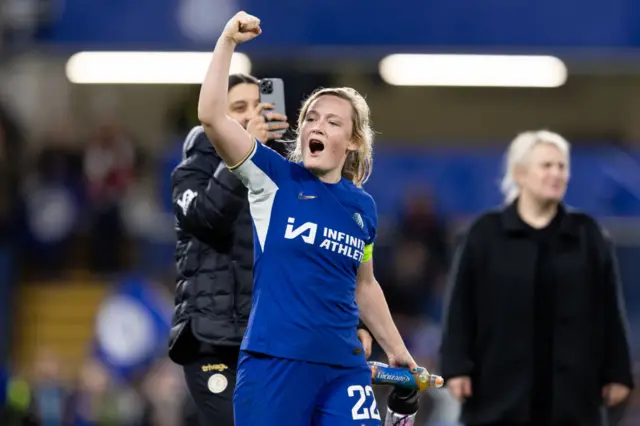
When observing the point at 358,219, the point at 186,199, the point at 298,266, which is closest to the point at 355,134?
the point at 358,219

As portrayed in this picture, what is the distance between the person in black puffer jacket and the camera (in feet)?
20.0

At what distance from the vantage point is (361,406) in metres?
5.38

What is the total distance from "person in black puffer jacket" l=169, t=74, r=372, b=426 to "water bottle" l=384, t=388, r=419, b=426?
22 cm

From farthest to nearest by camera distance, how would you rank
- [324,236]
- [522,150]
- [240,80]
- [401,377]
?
[522,150]
[240,80]
[401,377]
[324,236]

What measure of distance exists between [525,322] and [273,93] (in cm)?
221

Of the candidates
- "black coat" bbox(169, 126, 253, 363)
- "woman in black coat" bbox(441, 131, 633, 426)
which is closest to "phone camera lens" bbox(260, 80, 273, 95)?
"black coat" bbox(169, 126, 253, 363)

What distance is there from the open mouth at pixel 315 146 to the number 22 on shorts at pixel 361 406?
886 mm

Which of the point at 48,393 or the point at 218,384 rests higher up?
the point at 48,393

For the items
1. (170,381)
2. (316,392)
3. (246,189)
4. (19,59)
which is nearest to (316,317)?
(316,392)

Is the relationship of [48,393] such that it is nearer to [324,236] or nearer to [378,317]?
[378,317]

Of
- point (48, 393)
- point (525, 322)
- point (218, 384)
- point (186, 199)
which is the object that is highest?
point (186, 199)

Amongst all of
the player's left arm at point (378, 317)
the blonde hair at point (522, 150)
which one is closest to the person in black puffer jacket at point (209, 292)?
the player's left arm at point (378, 317)

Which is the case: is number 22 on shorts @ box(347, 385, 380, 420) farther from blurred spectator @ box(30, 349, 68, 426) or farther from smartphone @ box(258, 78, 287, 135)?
blurred spectator @ box(30, 349, 68, 426)

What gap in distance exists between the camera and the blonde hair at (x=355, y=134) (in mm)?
5660
